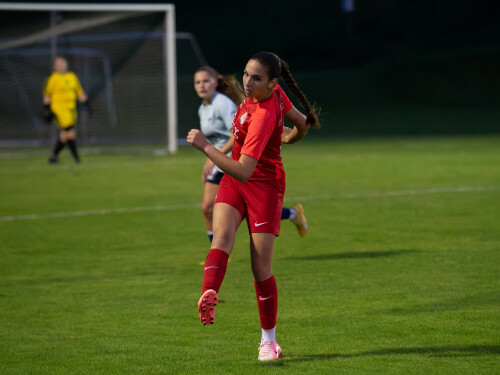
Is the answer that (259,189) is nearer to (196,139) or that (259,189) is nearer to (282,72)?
(196,139)

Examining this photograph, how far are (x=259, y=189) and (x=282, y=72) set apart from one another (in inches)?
29.0

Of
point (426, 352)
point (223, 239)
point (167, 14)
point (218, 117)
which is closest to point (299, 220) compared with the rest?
point (218, 117)

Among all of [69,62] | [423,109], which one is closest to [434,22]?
[423,109]

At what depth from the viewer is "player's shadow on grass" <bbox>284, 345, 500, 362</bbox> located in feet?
18.2

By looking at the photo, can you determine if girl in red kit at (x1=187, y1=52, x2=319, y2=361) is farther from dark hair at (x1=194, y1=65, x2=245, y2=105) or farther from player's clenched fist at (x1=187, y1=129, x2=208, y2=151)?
dark hair at (x1=194, y1=65, x2=245, y2=105)

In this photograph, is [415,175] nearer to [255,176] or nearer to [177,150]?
[177,150]

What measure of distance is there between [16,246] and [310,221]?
3.74 m

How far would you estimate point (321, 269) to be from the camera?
8578mm

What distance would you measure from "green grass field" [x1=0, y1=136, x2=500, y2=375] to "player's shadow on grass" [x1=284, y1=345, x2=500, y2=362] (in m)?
0.01

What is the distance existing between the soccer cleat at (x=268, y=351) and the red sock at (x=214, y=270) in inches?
20.2

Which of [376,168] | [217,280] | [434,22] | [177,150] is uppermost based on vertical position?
[217,280]

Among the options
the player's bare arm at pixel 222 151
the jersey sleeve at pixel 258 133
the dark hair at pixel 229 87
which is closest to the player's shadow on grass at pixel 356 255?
the player's bare arm at pixel 222 151

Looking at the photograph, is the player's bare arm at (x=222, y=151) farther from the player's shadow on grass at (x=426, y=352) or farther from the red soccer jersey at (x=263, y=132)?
the player's shadow on grass at (x=426, y=352)

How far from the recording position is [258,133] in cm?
521
